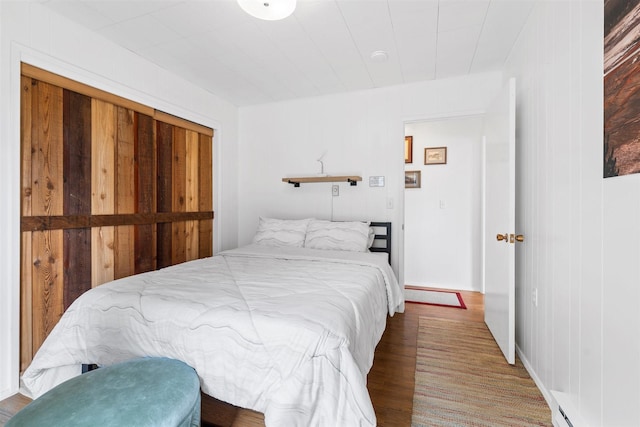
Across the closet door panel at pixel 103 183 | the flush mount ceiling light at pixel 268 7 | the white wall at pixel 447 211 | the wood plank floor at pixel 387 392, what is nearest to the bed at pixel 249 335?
the wood plank floor at pixel 387 392

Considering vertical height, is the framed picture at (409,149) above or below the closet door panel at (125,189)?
above

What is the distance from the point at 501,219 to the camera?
7.27 feet

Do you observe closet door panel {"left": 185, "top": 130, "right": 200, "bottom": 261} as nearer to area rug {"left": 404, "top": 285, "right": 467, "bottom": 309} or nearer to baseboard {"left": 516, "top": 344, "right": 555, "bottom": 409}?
area rug {"left": 404, "top": 285, "right": 467, "bottom": 309}

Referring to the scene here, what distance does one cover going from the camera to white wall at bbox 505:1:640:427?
103 cm

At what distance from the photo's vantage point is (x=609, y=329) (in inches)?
43.5

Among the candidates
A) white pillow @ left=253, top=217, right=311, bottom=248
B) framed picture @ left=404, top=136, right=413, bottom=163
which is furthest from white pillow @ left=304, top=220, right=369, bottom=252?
framed picture @ left=404, top=136, right=413, bottom=163

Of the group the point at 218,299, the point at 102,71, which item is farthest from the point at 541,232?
the point at 102,71

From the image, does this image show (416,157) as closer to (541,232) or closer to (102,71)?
(541,232)

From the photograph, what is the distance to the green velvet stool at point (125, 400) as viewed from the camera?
98cm

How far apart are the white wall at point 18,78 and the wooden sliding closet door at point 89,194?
8 centimetres

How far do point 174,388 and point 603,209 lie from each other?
182 cm

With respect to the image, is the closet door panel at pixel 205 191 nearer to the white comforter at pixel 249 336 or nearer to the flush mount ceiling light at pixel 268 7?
the white comforter at pixel 249 336

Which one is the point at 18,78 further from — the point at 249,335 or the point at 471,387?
the point at 471,387

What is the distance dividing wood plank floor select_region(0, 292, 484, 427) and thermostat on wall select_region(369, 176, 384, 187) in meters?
1.43
